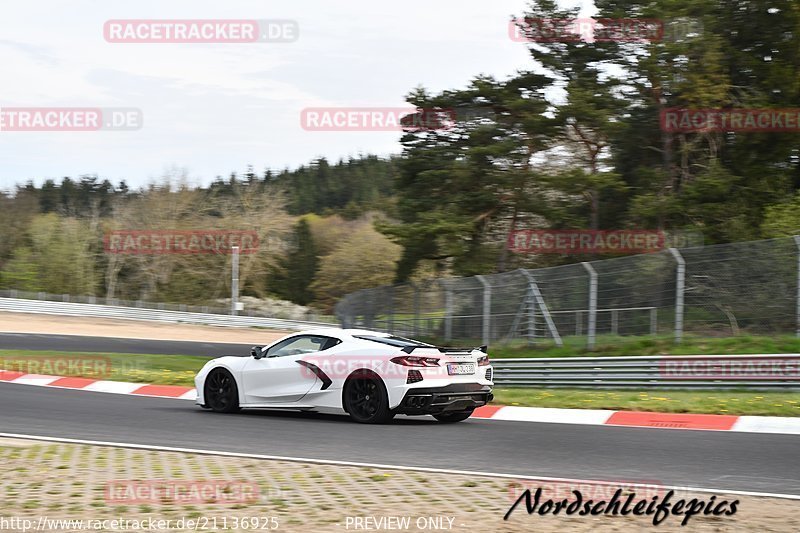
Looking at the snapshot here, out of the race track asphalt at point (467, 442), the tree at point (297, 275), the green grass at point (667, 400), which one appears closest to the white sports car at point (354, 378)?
the race track asphalt at point (467, 442)

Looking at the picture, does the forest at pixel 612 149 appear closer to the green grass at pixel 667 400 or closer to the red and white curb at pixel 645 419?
the green grass at pixel 667 400

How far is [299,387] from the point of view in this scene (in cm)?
1221

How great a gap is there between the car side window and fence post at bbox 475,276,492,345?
9.48 m

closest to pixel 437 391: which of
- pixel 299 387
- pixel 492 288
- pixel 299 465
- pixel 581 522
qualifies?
pixel 299 387

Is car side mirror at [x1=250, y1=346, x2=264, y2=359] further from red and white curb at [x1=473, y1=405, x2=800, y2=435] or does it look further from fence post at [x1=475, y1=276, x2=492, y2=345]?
fence post at [x1=475, y1=276, x2=492, y2=345]

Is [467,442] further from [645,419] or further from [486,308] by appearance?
[486,308]

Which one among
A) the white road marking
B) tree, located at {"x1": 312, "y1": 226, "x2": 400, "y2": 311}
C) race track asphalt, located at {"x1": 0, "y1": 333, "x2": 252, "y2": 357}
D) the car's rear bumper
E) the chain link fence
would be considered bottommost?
race track asphalt, located at {"x1": 0, "y1": 333, "x2": 252, "y2": 357}

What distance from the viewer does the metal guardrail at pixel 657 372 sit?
14.9m

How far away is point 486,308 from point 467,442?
38.2 ft

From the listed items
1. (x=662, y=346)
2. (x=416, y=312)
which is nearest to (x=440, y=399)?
(x=662, y=346)

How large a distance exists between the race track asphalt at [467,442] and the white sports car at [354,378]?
231mm

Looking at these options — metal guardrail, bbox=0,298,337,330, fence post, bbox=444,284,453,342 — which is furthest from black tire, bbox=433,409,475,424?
metal guardrail, bbox=0,298,337,330

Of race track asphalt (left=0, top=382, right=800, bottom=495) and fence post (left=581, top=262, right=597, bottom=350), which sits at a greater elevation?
fence post (left=581, top=262, right=597, bottom=350)

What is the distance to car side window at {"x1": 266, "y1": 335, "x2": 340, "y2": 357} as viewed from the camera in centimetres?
1227
